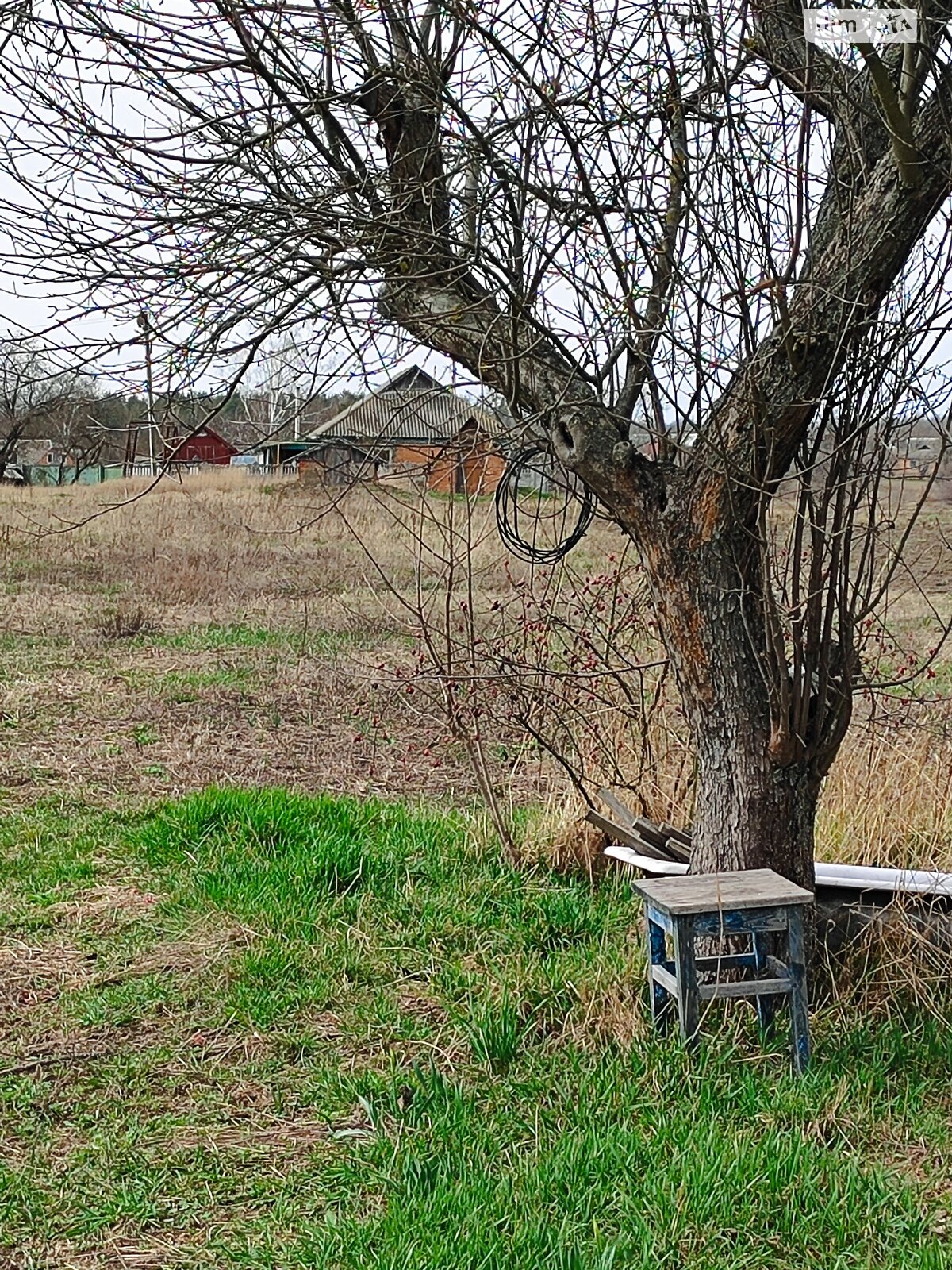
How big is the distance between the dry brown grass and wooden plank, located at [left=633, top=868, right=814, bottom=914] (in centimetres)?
133

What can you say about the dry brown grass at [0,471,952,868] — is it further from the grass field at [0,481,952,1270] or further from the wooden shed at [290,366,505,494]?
the wooden shed at [290,366,505,494]

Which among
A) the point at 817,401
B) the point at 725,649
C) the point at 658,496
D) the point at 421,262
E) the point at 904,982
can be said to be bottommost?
the point at 904,982

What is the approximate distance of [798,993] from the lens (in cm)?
343

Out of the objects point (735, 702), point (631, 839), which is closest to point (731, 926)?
point (735, 702)

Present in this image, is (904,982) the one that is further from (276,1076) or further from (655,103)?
(655,103)

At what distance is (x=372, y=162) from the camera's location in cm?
356

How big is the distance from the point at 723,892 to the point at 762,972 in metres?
0.44

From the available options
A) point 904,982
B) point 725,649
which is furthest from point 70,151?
point 904,982

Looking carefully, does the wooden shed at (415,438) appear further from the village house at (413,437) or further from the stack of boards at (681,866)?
the stack of boards at (681,866)

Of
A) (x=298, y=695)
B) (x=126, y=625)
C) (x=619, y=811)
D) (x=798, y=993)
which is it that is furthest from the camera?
(x=126, y=625)

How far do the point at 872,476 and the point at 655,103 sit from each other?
49.1 inches

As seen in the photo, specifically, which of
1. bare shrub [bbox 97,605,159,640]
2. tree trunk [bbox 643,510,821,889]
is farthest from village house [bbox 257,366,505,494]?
bare shrub [bbox 97,605,159,640]

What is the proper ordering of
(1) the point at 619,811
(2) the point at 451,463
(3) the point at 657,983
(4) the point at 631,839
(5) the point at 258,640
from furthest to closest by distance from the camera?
1. (5) the point at 258,640
2. (1) the point at 619,811
3. (4) the point at 631,839
4. (2) the point at 451,463
5. (3) the point at 657,983

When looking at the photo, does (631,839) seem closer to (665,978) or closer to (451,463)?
(665,978)
